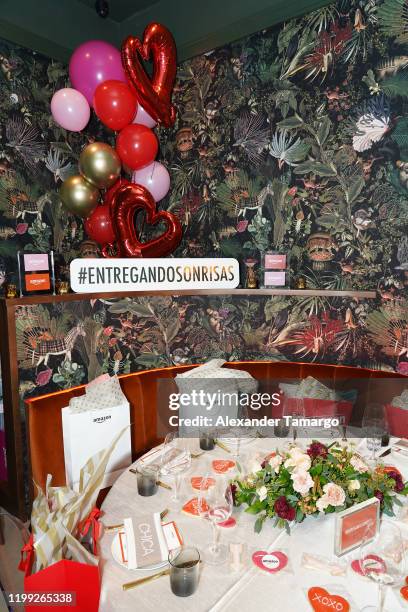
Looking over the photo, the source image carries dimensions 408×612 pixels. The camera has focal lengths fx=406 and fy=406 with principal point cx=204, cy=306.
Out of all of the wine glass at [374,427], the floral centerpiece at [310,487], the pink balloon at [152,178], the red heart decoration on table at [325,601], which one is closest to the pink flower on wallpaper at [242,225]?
the pink balloon at [152,178]

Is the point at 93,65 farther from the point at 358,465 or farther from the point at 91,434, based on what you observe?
the point at 358,465

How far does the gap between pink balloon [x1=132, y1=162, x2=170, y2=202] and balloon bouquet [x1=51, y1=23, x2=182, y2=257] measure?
54 millimetres

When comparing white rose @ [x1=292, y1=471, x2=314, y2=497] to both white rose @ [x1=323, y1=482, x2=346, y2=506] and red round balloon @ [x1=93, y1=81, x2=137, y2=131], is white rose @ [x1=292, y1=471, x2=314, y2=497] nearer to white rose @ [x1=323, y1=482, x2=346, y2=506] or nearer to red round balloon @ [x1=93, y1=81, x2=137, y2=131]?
white rose @ [x1=323, y1=482, x2=346, y2=506]

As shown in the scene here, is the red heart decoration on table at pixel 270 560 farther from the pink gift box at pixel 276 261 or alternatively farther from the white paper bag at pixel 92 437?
the pink gift box at pixel 276 261

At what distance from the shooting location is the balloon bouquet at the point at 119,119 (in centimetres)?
225

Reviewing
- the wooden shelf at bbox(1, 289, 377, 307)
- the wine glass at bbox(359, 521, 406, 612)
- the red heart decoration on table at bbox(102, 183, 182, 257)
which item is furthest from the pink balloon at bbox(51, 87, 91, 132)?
the wine glass at bbox(359, 521, 406, 612)

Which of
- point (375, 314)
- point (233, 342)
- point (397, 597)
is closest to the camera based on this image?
point (397, 597)

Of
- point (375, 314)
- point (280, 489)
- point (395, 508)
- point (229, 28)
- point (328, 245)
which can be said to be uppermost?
point (229, 28)

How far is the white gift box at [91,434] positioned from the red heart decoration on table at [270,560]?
3.75 feet

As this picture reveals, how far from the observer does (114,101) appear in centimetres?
221

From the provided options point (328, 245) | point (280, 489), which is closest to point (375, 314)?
point (328, 245)

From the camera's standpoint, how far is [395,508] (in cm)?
125

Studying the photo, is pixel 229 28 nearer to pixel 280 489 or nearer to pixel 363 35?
pixel 363 35

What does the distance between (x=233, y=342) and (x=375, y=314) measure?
91 cm
